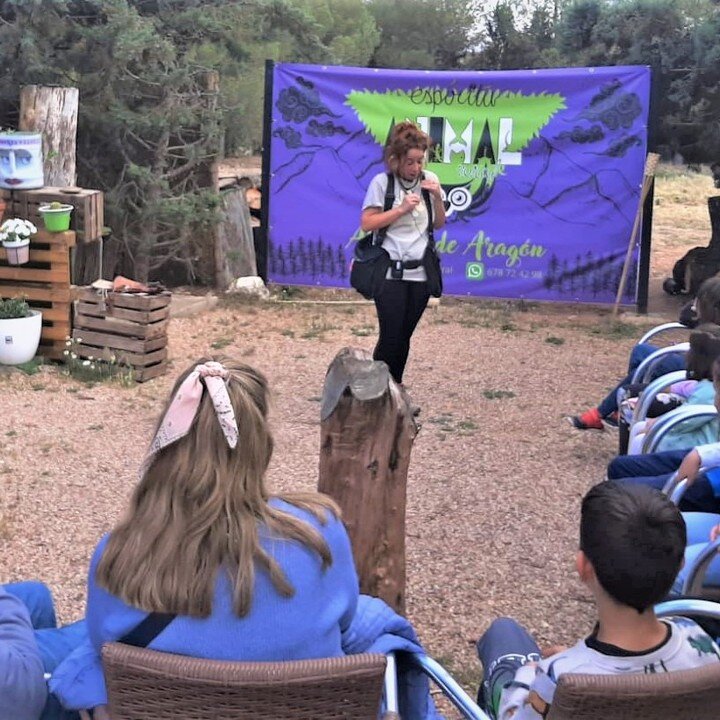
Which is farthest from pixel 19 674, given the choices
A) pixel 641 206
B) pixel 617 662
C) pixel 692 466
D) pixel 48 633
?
pixel 641 206

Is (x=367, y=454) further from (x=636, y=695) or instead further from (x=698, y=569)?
(x=636, y=695)

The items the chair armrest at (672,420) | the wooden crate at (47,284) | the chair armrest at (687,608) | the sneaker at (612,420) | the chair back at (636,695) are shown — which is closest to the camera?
the chair back at (636,695)

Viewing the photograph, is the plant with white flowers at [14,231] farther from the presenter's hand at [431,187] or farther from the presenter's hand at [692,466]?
the presenter's hand at [692,466]

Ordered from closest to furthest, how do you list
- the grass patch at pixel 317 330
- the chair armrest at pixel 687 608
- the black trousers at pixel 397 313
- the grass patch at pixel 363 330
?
the chair armrest at pixel 687 608 → the black trousers at pixel 397 313 → the grass patch at pixel 317 330 → the grass patch at pixel 363 330

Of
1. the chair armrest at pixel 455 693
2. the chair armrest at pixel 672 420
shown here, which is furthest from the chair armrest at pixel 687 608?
the chair armrest at pixel 672 420

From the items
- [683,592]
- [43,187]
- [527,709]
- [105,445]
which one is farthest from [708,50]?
[527,709]

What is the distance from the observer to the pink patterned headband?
1.99 m

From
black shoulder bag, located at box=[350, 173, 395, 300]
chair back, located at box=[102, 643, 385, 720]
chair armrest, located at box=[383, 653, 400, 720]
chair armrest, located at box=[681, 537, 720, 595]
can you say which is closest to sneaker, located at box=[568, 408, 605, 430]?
black shoulder bag, located at box=[350, 173, 395, 300]

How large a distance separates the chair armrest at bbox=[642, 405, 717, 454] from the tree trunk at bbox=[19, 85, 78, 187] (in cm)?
494

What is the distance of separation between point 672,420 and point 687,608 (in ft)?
5.29

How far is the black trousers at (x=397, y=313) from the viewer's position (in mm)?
5293

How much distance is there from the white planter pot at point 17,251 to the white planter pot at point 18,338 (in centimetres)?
33

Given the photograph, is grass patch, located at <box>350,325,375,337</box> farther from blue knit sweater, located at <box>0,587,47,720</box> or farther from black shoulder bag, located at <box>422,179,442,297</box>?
blue knit sweater, located at <box>0,587,47,720</box>

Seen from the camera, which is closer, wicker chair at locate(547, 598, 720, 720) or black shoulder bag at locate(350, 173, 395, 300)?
wicker chair at locate(547, 598, 720, 720)
